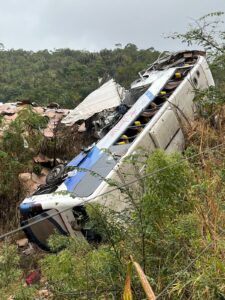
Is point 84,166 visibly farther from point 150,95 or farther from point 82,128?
point 82,128

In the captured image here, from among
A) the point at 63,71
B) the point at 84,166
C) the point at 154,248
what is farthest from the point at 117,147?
the point at 63,71

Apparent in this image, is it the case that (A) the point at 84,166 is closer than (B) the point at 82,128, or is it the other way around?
(A) the point at 84,166

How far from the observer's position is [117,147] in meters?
6.84

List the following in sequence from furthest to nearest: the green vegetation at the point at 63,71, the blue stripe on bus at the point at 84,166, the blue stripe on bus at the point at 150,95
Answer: the green vegetation at the point at 63,71 → the blue stripe on bus at the point at 150,95 → the blue stripe on bus at the point at 84,166

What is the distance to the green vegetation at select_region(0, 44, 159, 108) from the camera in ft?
62.2

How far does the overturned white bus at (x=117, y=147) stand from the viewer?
5.60 meters

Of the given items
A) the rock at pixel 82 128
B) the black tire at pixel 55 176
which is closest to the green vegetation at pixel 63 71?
the rock at pixel 82 128

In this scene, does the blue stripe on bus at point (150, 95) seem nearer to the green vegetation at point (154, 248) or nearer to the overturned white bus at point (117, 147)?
the overturned white bus at point (117, 147)

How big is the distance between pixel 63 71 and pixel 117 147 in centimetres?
1938

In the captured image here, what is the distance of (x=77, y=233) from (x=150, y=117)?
10.2 ft

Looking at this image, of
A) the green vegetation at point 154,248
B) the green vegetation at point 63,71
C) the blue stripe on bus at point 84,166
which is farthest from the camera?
the green vegetation at point 63,71

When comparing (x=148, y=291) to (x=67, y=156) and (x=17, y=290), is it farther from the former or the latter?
(x=67, y=156)

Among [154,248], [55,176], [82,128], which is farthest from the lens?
[82,128]

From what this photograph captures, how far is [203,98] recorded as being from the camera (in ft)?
22.0
